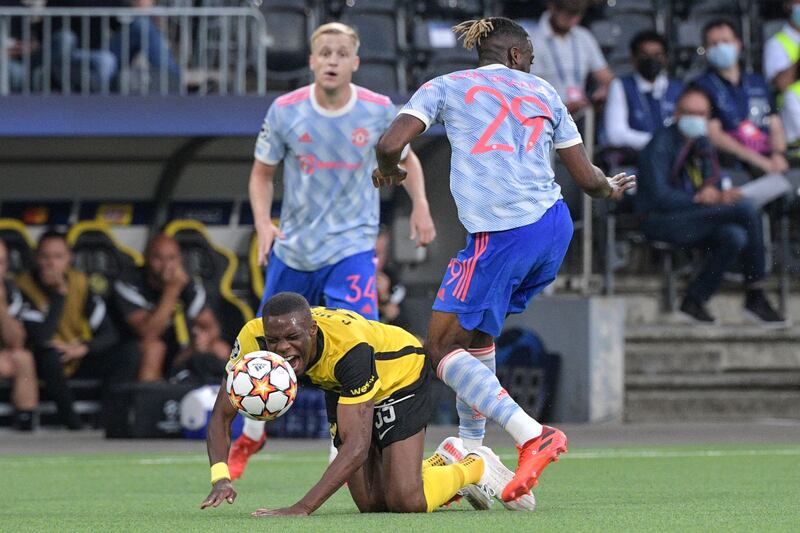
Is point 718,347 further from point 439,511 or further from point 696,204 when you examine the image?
point 439,511

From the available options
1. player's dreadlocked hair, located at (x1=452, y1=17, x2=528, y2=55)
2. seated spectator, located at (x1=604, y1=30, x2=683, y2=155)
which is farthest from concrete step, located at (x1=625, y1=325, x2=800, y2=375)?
player's dreadlocked hair, located at (x1=452, y1=17, x2=528, y2=55)

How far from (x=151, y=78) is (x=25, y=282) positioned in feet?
6.49

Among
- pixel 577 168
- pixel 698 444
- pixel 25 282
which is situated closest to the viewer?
pixel 577 168

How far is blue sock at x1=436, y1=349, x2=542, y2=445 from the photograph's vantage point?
666cm

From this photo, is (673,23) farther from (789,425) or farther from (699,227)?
(789,425)

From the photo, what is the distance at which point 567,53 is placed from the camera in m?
15.1

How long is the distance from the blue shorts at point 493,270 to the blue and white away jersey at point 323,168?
1930 mm

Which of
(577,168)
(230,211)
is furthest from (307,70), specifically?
(577,168)

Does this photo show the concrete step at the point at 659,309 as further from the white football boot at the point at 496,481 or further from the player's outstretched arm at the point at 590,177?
the white football boot at the point at 496,481

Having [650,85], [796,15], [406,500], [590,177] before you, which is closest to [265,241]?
[590,177]

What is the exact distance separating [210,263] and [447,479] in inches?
324

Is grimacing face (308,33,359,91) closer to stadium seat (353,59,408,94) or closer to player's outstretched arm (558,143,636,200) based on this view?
player's outstretched arm (558,143,636,200)

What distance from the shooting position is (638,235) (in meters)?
15.3

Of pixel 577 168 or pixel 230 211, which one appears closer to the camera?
pixel 577 168
